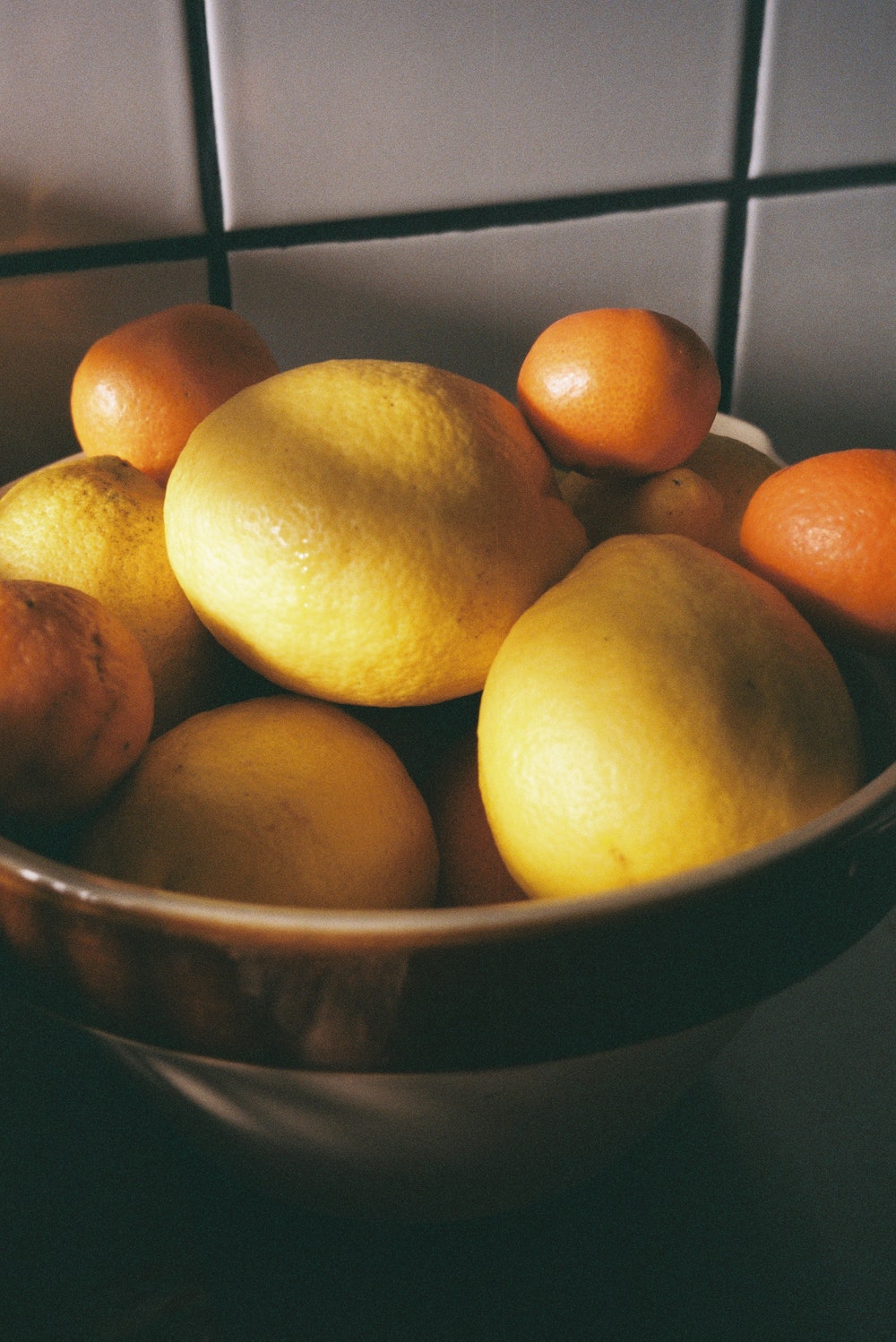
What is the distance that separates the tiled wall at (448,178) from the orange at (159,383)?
15 cm

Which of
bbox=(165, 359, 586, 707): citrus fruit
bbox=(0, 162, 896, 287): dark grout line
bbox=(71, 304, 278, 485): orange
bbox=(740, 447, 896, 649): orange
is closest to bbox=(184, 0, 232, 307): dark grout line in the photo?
bbox=(0, 162, 896, 287): dark grout line

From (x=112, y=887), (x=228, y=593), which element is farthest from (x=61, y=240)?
(x=112, y=887)

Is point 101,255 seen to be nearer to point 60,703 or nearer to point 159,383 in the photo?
point 159,383

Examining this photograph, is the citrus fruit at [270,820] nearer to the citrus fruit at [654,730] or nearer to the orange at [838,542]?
the citrus fruit at [654,730]

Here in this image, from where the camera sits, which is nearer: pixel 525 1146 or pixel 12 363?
pixel 525 1146

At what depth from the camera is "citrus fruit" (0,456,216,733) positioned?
13.2 inches

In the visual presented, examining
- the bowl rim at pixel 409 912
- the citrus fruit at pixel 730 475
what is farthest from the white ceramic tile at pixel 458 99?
the bowl rim at pixel 409 912

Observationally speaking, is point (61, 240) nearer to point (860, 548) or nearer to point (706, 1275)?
point (860, 548)

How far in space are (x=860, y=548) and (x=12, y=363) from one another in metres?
0.45

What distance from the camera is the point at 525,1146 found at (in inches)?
10.3

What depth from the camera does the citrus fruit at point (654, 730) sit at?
0.25m

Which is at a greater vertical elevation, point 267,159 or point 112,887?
point 267,159

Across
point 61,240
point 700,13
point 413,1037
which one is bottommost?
point 413,1037

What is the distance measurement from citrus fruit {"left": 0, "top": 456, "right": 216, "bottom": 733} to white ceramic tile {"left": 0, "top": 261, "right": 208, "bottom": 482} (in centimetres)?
21
